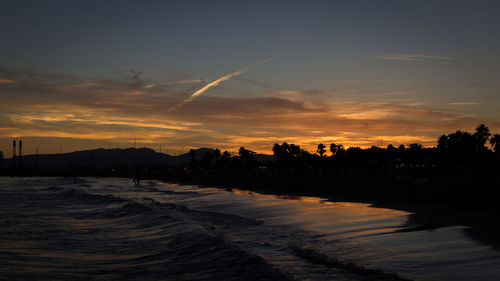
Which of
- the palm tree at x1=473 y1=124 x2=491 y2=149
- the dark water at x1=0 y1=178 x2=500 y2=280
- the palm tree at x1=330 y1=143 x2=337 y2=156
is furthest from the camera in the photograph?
the palm tree at x1=330 y1=143 x2=337 y2=156

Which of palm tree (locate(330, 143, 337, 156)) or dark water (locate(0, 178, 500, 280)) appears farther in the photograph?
palm tree (locate(330, 143, 337, 156))

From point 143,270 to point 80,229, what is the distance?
8.40 meters

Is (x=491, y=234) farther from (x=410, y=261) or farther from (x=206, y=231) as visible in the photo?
(x=206, y=231)

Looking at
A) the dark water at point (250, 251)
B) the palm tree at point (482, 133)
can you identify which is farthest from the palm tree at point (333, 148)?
the dark water at point (250, 251)

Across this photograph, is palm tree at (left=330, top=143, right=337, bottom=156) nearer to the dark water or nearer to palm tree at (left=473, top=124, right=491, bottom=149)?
palm tree at (left=473, top=124, right=491, bottom=149)

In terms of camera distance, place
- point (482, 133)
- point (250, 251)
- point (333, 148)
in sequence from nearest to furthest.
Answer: point (250, 251) < point (482, 133) < point (333, 148)

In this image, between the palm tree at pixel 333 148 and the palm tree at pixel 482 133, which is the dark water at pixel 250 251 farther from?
the palm tree at pixel 333 148

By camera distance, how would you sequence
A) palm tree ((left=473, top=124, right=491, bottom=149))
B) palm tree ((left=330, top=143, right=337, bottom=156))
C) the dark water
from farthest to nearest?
palm tree ((left=330, top=143, right=337, bottom=156)), palm tree ((left=473, top=124, right=491, bottom=149)), the dark water

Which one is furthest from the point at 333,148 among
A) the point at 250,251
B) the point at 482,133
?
the point at 250,251

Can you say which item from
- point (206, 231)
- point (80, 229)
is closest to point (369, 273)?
point (206, 231)

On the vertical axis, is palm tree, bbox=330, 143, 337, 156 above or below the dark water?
above

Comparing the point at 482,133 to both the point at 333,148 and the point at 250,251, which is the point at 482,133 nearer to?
the point at 333,148

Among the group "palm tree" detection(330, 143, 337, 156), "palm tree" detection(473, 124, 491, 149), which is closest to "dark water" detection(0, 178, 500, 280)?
"palm tree" detection(473, 124, 491, 149)

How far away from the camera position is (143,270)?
8898 mm
